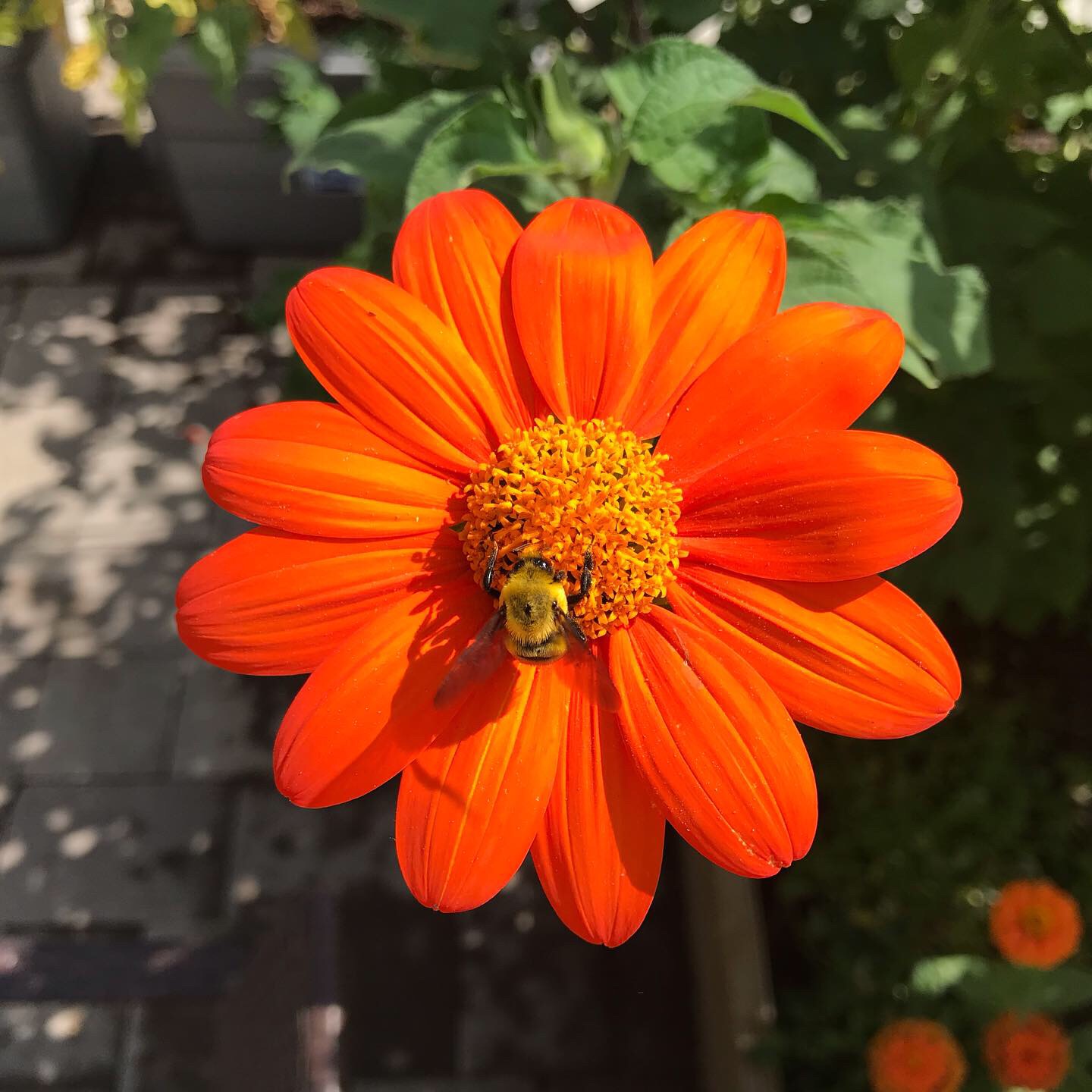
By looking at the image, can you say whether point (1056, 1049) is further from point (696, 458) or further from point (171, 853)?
point (171, 853)

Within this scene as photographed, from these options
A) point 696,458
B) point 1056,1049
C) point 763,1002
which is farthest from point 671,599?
point 763,1002

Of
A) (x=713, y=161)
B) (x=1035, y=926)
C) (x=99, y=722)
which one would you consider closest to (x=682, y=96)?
(x=713, y=161)

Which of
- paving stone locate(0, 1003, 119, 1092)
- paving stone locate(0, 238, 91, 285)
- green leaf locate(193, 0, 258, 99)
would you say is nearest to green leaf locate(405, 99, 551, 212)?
green leaf locate(193, 0, 258, 99)

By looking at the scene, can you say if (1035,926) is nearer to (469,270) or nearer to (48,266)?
(469,270)

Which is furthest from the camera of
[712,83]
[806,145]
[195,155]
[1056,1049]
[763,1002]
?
[195,155]

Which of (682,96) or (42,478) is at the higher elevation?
(682,96)

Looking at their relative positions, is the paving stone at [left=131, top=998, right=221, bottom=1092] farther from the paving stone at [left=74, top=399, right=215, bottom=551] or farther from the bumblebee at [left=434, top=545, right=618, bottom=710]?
the bumblebee at [left=434, top=545, right=618, bottom=710]
